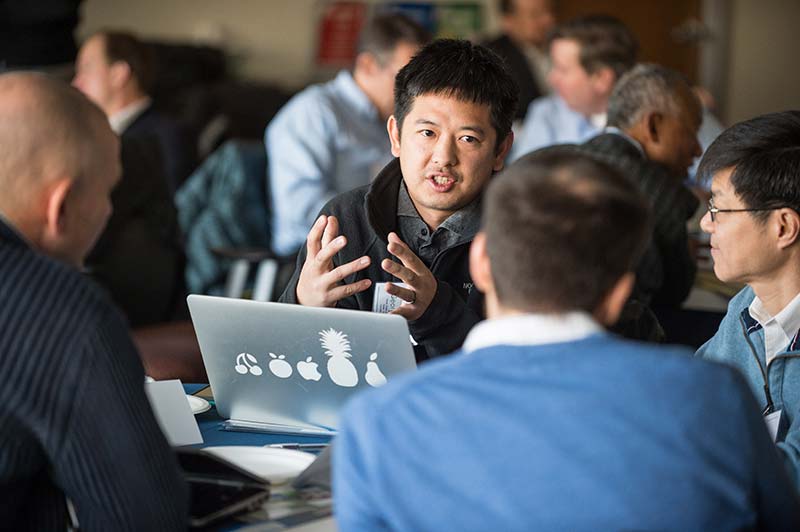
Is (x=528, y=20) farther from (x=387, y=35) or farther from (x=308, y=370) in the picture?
(x=308, y=370)

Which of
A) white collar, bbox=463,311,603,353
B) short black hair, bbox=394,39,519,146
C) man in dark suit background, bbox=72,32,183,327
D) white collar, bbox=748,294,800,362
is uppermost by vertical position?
short black hair, bbox=394,39,519,146

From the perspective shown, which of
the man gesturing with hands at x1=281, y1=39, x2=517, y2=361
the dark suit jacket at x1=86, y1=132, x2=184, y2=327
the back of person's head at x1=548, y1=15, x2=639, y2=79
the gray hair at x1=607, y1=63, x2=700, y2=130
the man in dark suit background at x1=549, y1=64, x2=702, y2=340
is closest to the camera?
the man gesturing with hands at x1=281, y1=39, x2=517, y2=361

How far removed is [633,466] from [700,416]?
0.08 meters

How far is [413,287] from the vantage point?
178cm

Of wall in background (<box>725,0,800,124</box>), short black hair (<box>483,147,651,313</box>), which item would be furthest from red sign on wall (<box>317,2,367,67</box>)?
short black hair (<box>483,147,651,313</box>)

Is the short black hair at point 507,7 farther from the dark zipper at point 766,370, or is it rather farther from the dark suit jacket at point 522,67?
the dark zipper at point 766,370

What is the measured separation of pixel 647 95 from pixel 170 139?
2.48 metres

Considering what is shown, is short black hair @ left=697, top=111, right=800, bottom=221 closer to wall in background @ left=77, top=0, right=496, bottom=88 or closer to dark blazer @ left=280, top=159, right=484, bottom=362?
dark blazer @ left=280, top=159, right=484, bottom=362

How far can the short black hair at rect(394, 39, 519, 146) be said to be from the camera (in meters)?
2.07

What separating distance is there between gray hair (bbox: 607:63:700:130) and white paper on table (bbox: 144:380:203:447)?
185 centimetres

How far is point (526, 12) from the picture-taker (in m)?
5.86

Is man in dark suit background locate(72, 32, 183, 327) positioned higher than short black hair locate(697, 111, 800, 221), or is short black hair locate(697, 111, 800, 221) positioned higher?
short black hair locate(697, 111, 800, 221)

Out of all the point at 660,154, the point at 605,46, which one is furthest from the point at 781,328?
the point at 605,46

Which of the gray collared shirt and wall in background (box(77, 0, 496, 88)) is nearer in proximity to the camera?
the gray collared shirt
